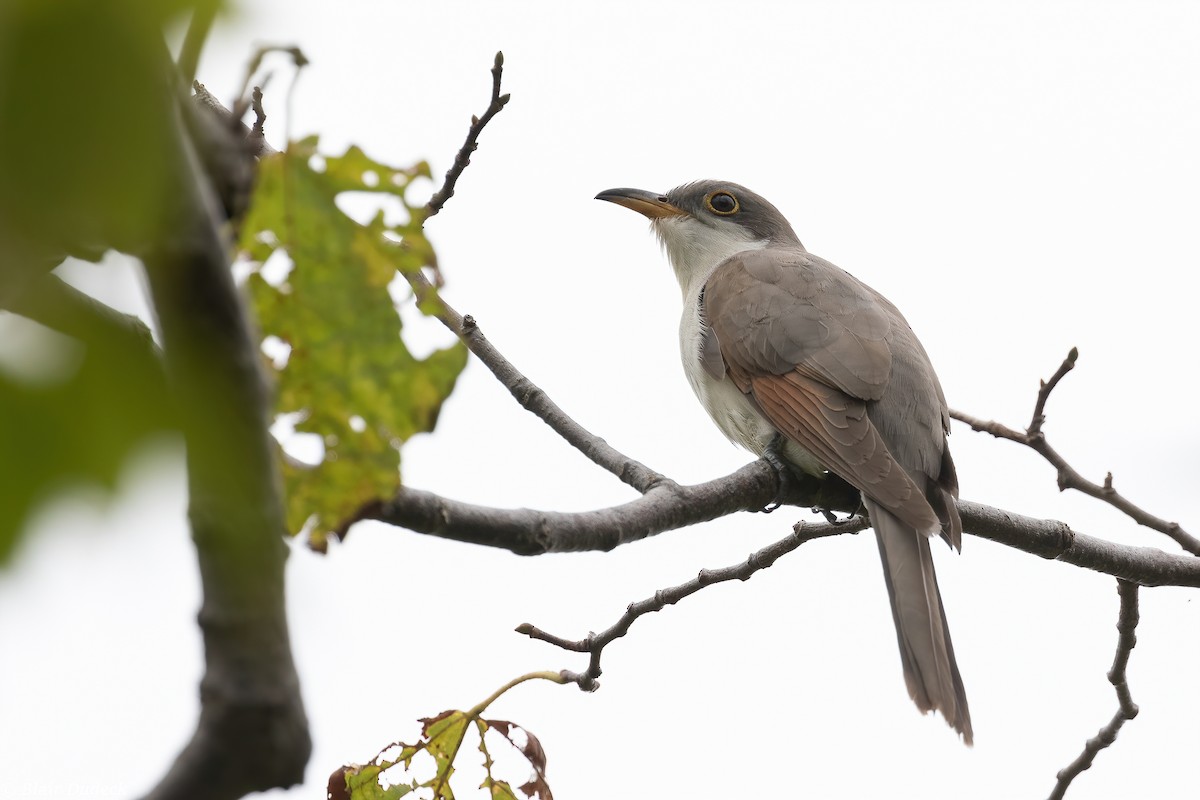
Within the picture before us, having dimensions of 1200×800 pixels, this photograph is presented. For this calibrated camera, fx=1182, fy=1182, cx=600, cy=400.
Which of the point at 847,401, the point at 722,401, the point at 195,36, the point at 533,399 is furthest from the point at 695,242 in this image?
the point at 195,36

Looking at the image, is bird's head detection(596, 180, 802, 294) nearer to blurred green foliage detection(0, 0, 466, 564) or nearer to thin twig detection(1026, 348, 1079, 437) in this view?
thin twig detection(1026, 348, 1079, 437)

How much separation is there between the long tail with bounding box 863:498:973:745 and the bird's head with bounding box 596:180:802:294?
2937 millimetres

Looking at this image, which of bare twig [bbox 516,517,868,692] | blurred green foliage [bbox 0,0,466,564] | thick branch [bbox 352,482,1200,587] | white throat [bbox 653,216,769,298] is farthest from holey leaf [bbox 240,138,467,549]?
white throat [bbox 653,216,769,298]

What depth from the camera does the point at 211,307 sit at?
3.06 ft

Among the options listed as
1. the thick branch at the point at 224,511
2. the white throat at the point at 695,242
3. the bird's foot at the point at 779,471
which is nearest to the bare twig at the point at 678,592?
the bird's foot at the point at 779,471

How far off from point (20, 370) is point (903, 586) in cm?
416

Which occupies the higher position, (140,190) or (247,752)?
(140,190)

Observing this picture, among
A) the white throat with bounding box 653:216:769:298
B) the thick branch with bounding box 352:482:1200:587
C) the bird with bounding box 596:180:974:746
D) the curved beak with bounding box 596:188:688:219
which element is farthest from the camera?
the curved beak with bounding box 596:188:688:219

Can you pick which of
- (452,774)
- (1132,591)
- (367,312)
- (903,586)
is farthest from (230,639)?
(1132,591)

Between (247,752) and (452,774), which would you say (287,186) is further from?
(452,774)

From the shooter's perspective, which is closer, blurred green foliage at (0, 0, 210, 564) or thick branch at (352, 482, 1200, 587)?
blurred green foliage at (0, 0, 210, 564)

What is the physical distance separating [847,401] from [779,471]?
74 cm

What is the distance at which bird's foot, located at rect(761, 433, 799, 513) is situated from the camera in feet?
14.8

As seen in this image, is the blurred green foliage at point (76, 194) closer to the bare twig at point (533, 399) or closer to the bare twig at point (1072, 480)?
the bare twig at point (533, 399)
